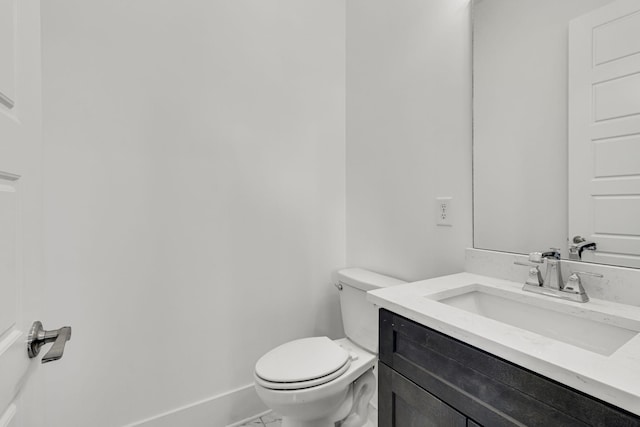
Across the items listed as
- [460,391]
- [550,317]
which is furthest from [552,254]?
[460,391]

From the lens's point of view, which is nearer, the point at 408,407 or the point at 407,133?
the point at 408,407

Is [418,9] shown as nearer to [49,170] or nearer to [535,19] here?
[535,19]

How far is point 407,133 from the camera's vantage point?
1.52 meters

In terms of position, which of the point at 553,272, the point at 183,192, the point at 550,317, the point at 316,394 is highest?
the point at 183,192

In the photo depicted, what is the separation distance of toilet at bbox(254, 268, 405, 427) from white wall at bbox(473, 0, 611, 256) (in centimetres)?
59

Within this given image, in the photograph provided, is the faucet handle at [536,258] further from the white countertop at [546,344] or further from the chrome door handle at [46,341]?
the chrome door handle at [46,341]

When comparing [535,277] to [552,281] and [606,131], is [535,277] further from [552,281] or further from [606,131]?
[606,131]

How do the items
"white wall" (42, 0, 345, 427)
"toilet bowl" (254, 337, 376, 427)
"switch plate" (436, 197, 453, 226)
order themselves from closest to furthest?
"toilet bowl" (254, 337, 376, 427) < "white wall" (42, 0, 345, 427) < "switch plate" (436, 197, 453, 226)

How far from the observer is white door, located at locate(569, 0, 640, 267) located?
85 cm

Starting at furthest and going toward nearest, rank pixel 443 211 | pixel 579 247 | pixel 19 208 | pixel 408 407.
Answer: pixel 443 211 → pixel 579 247 → pixel 408 407 → pixel 19 208

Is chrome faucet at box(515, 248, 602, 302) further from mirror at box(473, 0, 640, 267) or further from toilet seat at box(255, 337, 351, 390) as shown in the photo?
toilet seat at box(255, 337, 351, 390)

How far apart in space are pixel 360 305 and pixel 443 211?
61 centimetres

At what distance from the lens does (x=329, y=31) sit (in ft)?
6.14

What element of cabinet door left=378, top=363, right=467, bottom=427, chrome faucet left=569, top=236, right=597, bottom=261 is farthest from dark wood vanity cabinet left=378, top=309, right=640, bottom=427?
chrome faucet left=569, top=236, right=597, bottom=261
